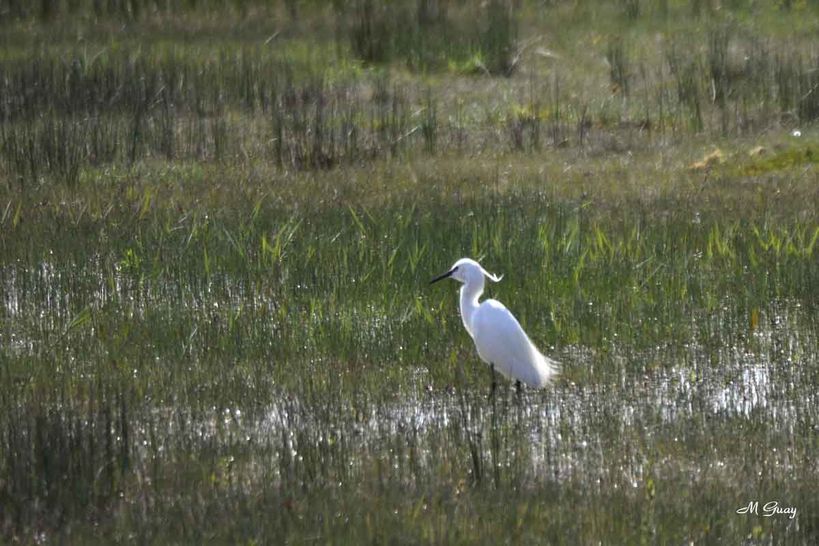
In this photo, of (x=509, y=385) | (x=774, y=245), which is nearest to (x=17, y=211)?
(x=509, y=385)

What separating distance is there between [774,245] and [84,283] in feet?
Result: 12.8

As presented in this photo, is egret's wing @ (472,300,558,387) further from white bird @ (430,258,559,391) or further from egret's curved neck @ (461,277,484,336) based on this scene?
egret's curved neck @ (461,277,484,336)

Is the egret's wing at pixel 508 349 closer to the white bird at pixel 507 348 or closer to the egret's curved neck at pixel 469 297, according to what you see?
the white bird at pixel 507 348

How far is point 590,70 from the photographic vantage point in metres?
14.6

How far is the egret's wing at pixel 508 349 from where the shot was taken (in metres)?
6.79
